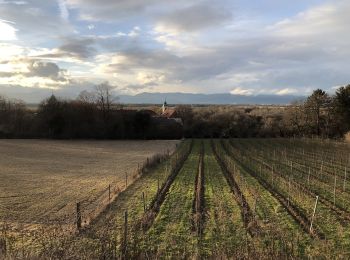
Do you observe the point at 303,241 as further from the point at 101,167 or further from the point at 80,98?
the point at 80,98

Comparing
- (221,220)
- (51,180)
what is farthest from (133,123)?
(221,220)

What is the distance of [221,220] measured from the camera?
52.2ft

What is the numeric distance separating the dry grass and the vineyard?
8.02 ft

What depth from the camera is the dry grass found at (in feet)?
63.0

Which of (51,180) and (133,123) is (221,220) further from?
(133,123)

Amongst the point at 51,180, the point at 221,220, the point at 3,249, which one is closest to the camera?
the point at 3,249

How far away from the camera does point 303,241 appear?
13273 millimetres

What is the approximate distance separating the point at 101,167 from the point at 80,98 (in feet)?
162

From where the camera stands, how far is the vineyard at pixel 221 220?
11898 mm

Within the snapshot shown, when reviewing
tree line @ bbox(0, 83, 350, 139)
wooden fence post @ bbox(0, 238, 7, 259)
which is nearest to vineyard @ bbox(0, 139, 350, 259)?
wooden fence post @ bbox(0, 238, 7, 259)

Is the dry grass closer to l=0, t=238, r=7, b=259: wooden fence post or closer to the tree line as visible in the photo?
l=0, t=238, r=7, b=259: wooden fence post

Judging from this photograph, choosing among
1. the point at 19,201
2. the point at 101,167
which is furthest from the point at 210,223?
the point at 101,167

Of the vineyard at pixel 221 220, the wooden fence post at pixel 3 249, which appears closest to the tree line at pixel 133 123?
the vineyard at pixel 221 220

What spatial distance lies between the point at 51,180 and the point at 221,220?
671 inches
